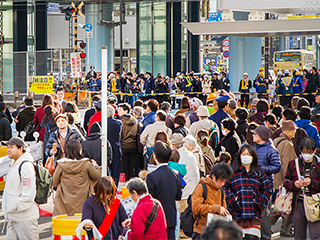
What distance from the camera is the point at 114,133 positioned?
980 centimetres

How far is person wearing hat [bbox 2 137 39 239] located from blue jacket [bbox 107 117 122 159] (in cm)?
352

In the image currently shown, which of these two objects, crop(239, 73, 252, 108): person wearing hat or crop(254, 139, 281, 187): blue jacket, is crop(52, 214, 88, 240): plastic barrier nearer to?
crop(254, 139, 281, 187): blue jacket

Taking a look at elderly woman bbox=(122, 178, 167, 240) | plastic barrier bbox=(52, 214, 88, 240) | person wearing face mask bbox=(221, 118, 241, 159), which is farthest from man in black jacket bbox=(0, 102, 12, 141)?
elderly woman bbox=(122, 178, 167, 240)

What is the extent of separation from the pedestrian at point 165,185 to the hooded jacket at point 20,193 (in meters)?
1.53

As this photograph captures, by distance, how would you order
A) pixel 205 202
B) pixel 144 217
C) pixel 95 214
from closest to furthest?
pixel 144 217 < pixel 95 214 < pixel 205 202

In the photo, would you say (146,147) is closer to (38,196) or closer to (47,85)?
(38,196)

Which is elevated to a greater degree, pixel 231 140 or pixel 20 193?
pixel 231 140

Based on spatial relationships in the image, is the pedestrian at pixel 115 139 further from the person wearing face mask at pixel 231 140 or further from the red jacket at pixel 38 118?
the person wearing face mask at pixel 231 140

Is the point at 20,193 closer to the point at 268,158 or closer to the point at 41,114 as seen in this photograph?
the point at 268,158

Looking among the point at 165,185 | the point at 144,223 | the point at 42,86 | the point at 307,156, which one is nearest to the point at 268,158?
the point at 307,156

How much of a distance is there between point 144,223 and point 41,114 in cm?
710

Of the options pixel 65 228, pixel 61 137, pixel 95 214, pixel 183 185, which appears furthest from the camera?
pixel 61 137

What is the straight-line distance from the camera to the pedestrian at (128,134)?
1047cm

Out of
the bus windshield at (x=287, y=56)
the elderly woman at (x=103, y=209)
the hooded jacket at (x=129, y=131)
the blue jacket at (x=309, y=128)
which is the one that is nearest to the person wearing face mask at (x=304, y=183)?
the elderly woman at (x=103, y=209)
